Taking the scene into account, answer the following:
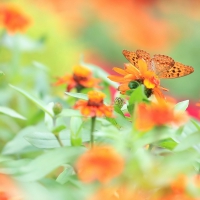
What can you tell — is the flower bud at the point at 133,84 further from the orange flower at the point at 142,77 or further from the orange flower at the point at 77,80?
the orange flower at the point at 77,80

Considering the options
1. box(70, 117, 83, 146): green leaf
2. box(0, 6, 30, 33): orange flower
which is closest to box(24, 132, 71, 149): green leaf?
box(70, 117, 83, 146): green leaf

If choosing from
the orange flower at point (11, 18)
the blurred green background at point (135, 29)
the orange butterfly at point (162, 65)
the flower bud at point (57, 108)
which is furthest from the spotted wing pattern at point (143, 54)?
the blurred green background at point (135, 29)

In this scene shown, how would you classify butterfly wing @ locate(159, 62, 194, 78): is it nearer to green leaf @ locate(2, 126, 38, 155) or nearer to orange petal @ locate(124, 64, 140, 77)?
orange petal @ locate(124, 64, 140, 77)

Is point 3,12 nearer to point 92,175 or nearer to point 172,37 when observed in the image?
point 92,175

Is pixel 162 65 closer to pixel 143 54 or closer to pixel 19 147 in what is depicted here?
pixel 143 54

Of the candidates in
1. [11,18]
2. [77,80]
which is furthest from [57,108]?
[11,18]

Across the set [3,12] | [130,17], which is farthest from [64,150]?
[130,17]
